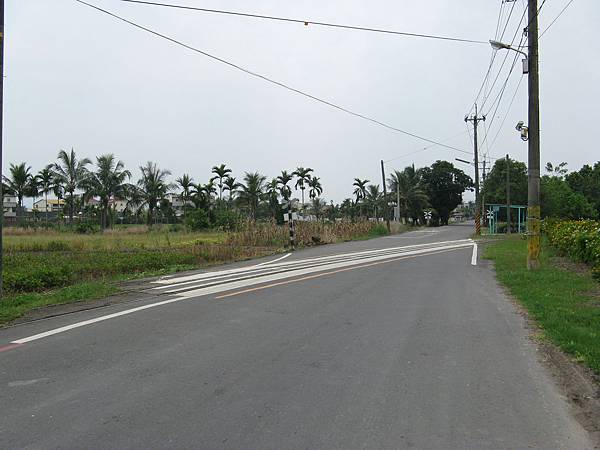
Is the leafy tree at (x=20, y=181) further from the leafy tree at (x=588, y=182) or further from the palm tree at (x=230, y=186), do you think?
the leafy tree at (x=588, y=182)

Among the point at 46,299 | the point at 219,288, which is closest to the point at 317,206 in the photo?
the point at 219,288

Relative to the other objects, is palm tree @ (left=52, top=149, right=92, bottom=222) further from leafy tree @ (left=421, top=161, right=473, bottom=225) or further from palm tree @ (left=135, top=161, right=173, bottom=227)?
leafy tree @ (left=421, top=161, right=473, bottom=225)

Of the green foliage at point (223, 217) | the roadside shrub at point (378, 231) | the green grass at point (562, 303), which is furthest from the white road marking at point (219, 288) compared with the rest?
the green foliage at point (223, 217)

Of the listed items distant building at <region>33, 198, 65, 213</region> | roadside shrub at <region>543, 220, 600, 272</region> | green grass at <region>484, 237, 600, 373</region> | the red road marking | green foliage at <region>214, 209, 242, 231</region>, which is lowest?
green grass at <region>484, 237, 600, 373</region>

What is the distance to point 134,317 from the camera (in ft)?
28.4

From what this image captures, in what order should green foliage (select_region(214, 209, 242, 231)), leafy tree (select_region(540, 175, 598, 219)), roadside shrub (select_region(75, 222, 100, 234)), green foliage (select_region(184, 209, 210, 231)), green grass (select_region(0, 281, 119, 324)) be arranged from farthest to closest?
green foliage (select_region(184, 209, 210, 231)) < leafy tree (select_region(540, 175, 598, 219)) < green foliage (select_region(214, 209, 242, 231)) < roadside shrub (select_region(75, 222, 100, 234)) < green grass (select_region(0, 281, 119, 324))

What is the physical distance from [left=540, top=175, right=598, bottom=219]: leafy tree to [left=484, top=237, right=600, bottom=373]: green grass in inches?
1547

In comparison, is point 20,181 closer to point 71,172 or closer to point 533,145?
point 71,172

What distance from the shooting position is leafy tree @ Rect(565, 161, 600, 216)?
69.7 m

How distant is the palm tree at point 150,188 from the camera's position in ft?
A: 182

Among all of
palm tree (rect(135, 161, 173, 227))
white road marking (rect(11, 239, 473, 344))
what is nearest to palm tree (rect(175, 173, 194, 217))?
palm tree (rect(135, 161, 173, 227))

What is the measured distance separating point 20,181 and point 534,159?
59667 millimetres

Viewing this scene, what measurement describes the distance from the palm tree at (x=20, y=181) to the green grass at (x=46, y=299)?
55.1 m

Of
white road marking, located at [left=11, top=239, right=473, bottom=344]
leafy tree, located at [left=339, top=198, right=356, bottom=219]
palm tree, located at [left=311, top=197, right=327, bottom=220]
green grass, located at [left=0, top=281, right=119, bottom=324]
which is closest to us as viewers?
white road marking, located at [left=11, top=239, right=473, bottom=344]
